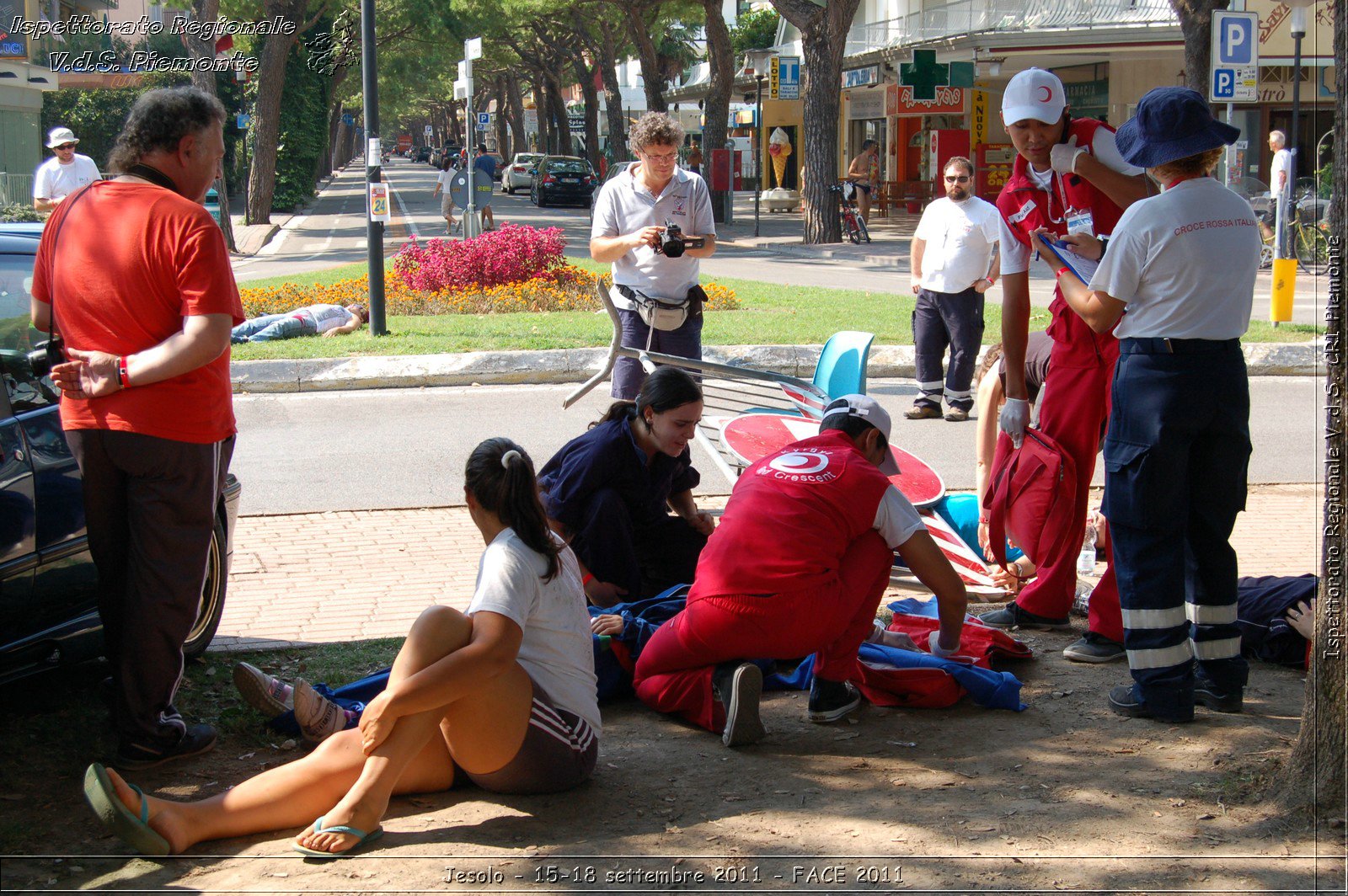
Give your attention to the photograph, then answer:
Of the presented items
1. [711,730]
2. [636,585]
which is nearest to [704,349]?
[636,585]

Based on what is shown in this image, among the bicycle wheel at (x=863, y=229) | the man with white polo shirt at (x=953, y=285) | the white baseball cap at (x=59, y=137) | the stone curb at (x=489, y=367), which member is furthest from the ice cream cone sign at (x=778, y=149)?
the man with white polo shirt at (x=953, y=285)

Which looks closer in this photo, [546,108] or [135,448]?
[135,448]

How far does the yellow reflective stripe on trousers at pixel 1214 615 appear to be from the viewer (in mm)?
4156

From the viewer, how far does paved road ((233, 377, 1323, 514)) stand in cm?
789

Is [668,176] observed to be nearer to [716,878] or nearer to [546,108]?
[716,878]

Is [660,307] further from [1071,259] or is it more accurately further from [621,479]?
[1071,259]

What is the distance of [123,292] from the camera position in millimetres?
3705

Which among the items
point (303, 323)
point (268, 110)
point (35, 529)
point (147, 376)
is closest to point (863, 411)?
point (147, 376)

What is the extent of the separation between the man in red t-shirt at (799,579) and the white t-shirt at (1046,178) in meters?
1.28

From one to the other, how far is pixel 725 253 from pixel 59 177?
13451 millimetres

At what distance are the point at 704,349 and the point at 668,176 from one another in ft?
17.0

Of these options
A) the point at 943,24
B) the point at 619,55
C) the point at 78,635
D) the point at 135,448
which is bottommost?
the point at 78,635

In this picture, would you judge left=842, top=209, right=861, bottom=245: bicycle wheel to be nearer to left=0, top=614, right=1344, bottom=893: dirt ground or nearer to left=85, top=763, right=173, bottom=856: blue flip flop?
left=0, top=614, right=1344, bottom=893: dirt ground

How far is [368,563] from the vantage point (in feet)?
20.9
